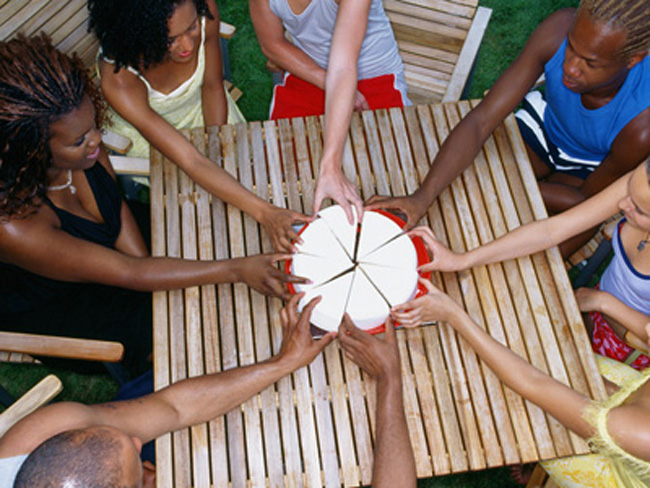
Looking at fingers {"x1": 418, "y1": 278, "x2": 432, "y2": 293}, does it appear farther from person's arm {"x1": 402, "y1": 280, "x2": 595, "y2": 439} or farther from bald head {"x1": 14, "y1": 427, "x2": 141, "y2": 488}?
bald head {"x1": 14, "y1": 427, "x2": 141, "y2": 488}

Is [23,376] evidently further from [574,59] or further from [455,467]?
[574,59]

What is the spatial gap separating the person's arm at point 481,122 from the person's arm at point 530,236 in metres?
0.14

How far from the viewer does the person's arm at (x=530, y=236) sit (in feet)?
5.43

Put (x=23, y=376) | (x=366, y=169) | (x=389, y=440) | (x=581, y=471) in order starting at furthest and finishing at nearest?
(x=23, y=376)
(x=366, y=169)
(x=581, y=471)
(x=389, y=440)

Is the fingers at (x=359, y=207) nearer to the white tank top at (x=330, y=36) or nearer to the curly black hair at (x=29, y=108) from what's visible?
the curly black hair at (x=29, y=108)

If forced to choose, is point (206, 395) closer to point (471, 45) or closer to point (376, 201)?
point (376, 201)

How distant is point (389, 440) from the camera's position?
1.43 meters

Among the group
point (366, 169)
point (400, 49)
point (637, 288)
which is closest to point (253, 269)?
point (366, 169)

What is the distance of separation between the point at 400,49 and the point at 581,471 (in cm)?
199

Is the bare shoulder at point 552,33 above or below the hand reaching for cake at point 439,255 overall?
above

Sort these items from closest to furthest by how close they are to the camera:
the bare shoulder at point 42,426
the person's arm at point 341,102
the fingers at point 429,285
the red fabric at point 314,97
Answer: the bare shoulder at point 42,426 → the fingers at point 429,285 → the person's arm at point 341,102 → the red fabric at point 314,97

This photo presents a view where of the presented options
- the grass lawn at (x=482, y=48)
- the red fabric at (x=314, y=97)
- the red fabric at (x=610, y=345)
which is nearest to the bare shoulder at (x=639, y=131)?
the red fabric at (x=610, y=345)

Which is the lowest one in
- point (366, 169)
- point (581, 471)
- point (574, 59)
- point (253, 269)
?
point (581, 471)

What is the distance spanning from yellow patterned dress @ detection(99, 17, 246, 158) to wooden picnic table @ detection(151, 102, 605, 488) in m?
0.36
